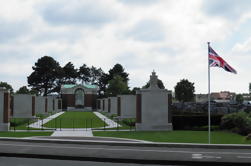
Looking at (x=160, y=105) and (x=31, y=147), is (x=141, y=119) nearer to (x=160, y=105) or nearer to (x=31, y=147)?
(x=160, y=105)

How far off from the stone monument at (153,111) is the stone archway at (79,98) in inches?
2375

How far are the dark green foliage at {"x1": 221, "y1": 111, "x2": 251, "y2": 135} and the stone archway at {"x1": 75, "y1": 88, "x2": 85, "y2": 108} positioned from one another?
62443 mm

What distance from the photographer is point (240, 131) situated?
23.2 m

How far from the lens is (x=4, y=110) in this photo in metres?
25.8

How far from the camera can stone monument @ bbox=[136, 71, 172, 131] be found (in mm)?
26078

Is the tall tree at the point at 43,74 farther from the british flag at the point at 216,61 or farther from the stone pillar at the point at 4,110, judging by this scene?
the british flag at the point at 216,61

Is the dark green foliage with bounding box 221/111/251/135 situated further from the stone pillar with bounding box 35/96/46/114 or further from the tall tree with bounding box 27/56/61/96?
the tall tree with bounding box 27/56/61/96

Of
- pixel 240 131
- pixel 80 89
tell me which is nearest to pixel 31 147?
pixel 240 131

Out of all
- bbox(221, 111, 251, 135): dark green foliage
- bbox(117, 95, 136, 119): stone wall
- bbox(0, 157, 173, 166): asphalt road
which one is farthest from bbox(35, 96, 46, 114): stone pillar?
bbox(0, 157, 173, 166): asphalt road

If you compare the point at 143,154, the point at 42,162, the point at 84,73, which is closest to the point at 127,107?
the point at 143,154

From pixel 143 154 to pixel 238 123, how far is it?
12687 millimetres

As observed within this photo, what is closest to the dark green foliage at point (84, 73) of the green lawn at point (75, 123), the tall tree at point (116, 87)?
the tall tree at point (116, 87)

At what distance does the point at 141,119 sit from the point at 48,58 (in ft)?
282

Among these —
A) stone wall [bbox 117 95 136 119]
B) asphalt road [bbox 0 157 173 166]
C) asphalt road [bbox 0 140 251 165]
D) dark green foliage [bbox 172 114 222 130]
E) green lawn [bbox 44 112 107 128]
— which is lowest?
asphalt road [bbox 0 157 173 166]
